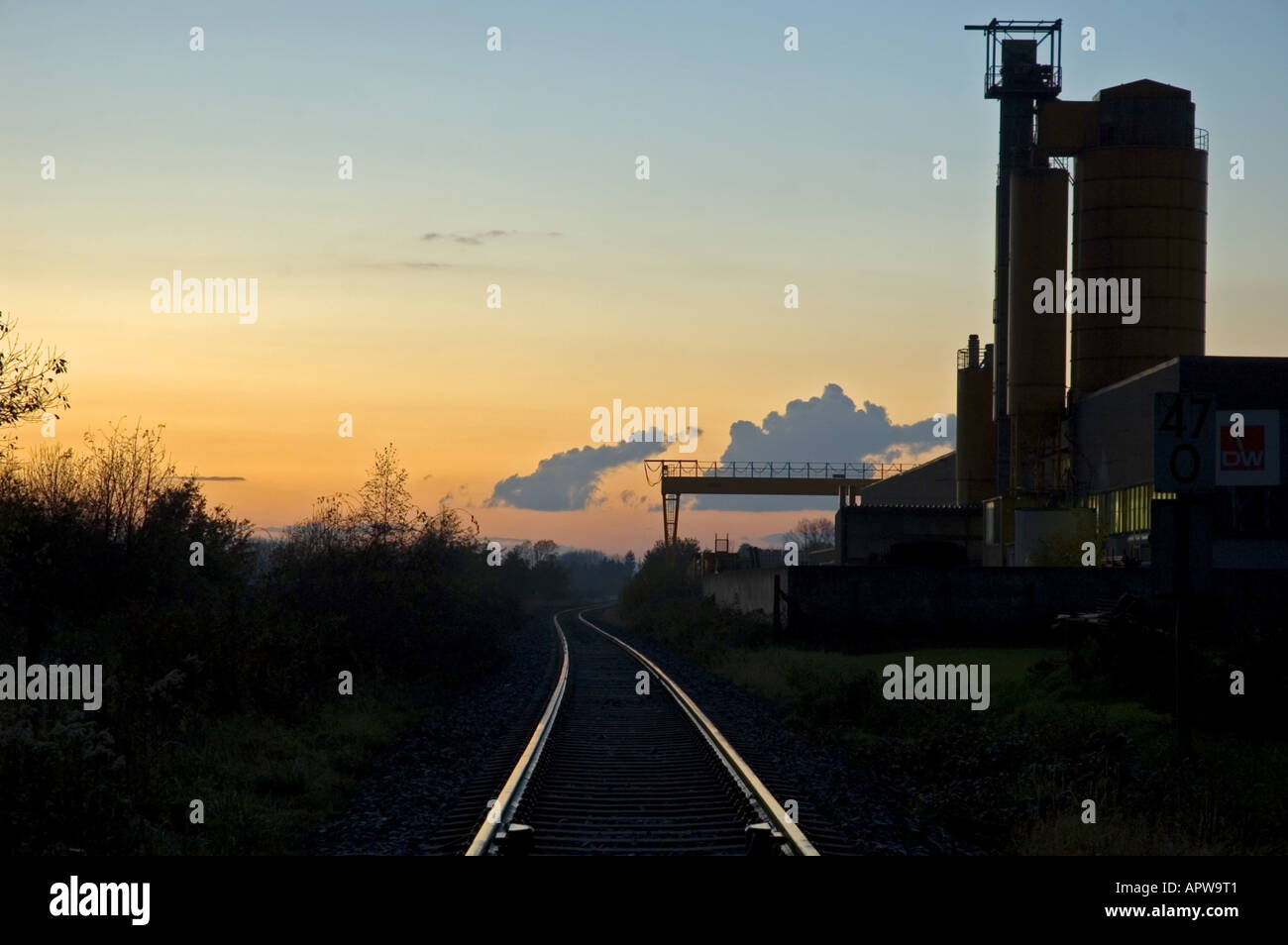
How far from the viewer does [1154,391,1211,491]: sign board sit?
1209 centimetres

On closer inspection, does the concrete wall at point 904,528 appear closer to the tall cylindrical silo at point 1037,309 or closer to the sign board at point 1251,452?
the tall cylindrical silo at point 1037,309

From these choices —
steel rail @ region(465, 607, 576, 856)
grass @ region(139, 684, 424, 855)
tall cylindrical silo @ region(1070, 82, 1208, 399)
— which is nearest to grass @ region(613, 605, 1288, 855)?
steel rail @ region(465, 607, 576, 856)

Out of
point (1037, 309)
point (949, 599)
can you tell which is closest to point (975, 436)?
point (1037, 309)

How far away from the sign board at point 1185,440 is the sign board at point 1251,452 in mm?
30172

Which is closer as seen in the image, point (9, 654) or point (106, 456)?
point (9, 654)

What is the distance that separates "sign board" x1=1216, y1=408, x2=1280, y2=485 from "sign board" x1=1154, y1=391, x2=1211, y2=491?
30.2 metres

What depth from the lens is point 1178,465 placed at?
12148mm

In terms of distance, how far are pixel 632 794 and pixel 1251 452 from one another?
35.1 meters

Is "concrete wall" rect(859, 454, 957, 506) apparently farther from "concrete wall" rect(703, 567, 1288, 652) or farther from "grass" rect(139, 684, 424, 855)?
"grass" rect(139, 684, 424, 855)

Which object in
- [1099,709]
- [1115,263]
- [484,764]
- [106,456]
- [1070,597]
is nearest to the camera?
[484,764]

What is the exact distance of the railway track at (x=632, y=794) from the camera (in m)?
8.66

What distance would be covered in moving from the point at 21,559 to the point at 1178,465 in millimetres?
18812
